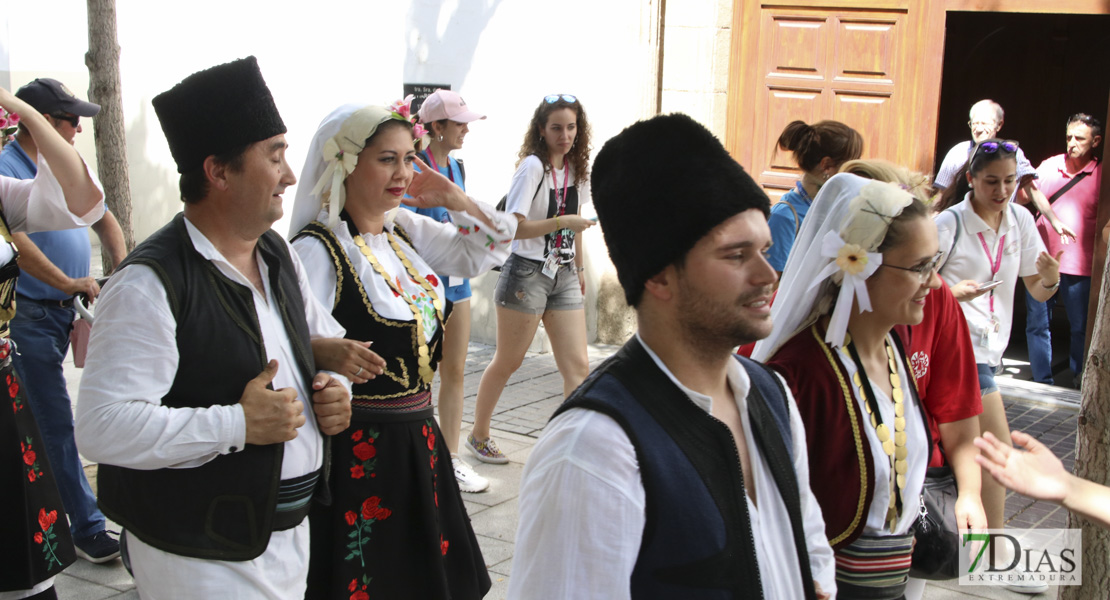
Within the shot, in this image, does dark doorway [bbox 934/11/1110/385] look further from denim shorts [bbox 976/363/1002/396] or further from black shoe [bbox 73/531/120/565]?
black shoe [bbox 73/531/120/565]

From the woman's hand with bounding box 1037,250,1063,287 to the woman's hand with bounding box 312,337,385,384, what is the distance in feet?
11.9

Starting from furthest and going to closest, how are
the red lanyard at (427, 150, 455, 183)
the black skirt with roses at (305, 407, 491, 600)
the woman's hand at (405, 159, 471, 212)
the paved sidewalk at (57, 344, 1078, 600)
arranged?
the red lanyard at (427, 150, 455, 183) → the paved sidewalk at (57, 344, 1078, 600) → the woman's hand at (405, 159, 471, 212) → the black skirt with roses at (305, 407, 491, 600)

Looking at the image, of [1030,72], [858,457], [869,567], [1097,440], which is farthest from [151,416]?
[1030,72]

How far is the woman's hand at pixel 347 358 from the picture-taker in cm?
272

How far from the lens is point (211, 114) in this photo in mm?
2514

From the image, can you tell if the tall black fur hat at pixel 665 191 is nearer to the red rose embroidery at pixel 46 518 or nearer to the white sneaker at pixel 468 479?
the red rose embroidery at pixel 46 518

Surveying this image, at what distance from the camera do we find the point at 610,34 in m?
8.31

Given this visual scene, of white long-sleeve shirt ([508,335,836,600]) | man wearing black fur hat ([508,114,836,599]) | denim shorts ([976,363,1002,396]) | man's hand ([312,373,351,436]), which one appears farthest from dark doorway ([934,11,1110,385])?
white long-sleeve shirt ([508,335,836,600])

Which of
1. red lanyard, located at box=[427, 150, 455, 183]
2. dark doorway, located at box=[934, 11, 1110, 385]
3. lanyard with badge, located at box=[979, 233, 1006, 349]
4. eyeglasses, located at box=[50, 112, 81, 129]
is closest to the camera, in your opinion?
eyeglasses, located at box=[50, 112, 81, 129]

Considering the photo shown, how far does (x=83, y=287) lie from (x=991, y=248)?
431cm

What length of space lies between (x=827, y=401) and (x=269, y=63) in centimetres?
930

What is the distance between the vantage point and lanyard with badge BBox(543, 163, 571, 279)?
5.61 m

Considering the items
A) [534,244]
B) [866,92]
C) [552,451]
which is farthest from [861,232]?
[866,92]

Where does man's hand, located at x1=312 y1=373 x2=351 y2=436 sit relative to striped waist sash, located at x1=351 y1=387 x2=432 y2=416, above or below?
above
